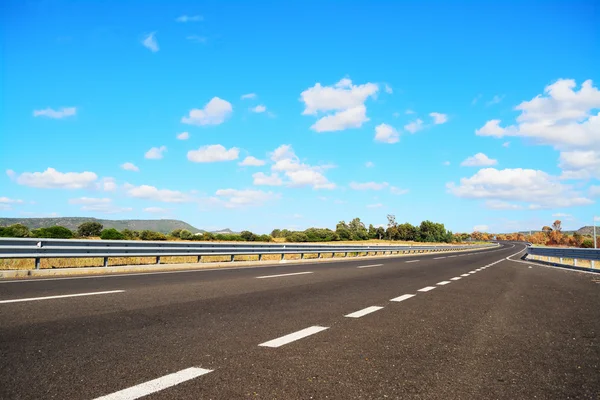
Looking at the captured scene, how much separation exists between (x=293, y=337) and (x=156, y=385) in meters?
1.97

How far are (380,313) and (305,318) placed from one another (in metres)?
1.36

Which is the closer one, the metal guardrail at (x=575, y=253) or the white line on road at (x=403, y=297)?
the white line on road at (x=403, y=297)

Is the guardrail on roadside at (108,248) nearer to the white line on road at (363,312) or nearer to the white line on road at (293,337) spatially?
the white line on road at (363,312)

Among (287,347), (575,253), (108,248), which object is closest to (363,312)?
(287,347)

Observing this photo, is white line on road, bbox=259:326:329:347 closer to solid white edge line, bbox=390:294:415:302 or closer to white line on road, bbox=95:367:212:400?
white line on road, bbox=95:367:212:400

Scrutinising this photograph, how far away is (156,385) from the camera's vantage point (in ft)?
10.3

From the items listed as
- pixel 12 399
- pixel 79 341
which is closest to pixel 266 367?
pixel 12 399

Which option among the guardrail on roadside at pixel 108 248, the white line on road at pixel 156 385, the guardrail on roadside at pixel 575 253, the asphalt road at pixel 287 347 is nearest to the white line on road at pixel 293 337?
the asphalt road at pixel 287 347

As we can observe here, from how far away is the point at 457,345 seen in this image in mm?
4785

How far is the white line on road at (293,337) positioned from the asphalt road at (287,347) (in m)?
0.02

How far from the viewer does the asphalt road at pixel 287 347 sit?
10.5 ft

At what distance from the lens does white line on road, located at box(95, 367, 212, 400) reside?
2904 millimetres

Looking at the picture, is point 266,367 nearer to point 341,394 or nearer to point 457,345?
point 341,394

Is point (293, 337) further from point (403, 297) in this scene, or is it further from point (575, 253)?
point (575, 253)
